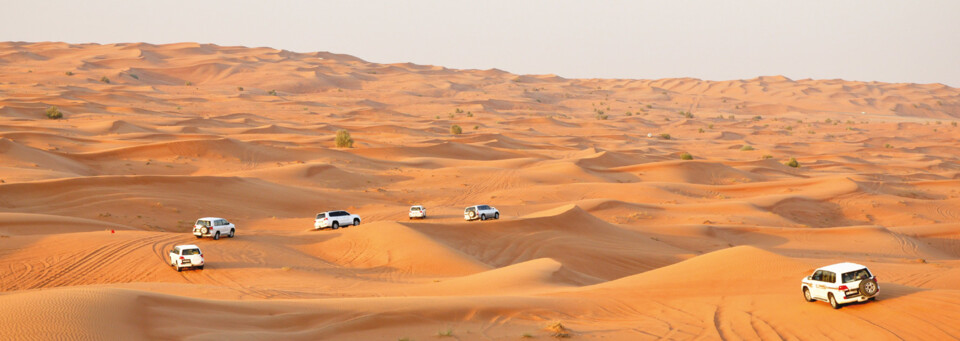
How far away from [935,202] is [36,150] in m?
43.3

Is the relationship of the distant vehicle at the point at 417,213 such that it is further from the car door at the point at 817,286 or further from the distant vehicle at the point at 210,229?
the car door at the point at 817,286

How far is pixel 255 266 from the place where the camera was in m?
20.5

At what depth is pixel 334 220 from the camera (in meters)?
27.1

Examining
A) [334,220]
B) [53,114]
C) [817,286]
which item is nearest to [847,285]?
[817,286]

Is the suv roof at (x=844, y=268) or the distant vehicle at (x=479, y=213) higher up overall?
the suv roof at (x=844, y=268)

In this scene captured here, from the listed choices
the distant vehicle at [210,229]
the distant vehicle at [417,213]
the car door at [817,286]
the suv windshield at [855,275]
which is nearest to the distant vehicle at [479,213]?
the distant vehicle at [417,213]

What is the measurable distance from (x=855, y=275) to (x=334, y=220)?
1804 cm

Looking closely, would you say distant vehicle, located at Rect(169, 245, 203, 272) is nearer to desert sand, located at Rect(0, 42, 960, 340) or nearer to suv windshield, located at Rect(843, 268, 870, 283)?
desert sand, located at Rect(0, 42, 960, 340)

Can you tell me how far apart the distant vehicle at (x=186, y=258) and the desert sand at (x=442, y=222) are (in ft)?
1.07

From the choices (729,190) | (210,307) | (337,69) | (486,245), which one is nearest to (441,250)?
(486,245)

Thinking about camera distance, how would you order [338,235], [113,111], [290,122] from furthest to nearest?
1. [290,122]
2. [113,111]
3. [338,235]

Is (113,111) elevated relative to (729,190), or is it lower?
elevated

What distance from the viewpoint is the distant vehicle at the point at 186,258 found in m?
19.4

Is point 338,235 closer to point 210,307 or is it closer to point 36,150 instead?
point 210,307
